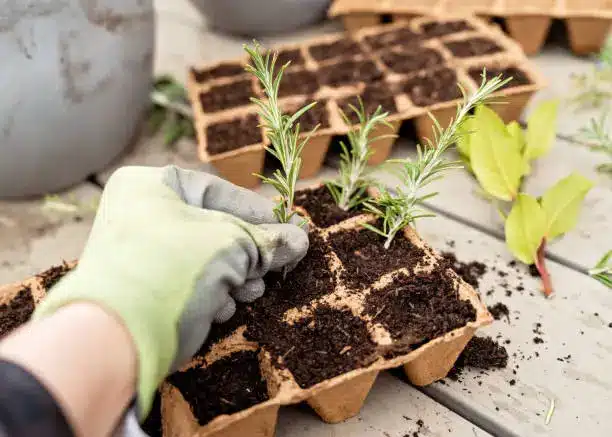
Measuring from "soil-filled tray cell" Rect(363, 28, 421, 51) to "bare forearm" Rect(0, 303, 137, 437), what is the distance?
928 millimetres

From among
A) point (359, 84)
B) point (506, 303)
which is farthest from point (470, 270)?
point (359, 84)

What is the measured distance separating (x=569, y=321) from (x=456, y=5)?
0.83 m

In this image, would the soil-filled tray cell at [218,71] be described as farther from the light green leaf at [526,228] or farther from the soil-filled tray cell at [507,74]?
the light green leaf at [526,228]

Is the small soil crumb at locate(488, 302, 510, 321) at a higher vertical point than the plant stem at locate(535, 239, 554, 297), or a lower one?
lower

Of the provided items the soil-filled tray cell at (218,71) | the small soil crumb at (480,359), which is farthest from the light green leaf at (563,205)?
the soil-filled tray cell at (218,71)

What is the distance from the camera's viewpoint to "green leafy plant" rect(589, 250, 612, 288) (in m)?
0.89

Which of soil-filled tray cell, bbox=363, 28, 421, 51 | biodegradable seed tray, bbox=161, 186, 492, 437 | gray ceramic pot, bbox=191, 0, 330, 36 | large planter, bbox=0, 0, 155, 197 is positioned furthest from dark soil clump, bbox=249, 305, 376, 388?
gray ceramic pot, bbox=191, 0, 330, 36

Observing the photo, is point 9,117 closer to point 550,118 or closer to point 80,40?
point 80,40

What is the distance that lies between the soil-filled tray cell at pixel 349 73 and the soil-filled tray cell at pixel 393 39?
0.09m

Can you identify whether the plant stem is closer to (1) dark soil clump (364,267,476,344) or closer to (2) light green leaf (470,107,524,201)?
(2) light green leaf (470,107,524,201)

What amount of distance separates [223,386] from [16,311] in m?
0.27

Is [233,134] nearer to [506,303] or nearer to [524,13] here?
[506,303]

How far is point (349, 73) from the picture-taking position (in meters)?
1.17

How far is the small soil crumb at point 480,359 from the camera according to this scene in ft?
2.60
